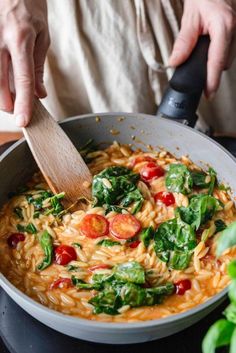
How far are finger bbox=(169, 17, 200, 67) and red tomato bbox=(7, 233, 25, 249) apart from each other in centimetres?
82

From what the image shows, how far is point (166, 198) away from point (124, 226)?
0.20 metres

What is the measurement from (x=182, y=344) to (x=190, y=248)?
288mm

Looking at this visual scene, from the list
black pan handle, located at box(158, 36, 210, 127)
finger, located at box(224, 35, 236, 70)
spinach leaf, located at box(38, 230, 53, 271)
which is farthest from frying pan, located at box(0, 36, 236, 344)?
spinach leaf, located at box(38, 230, 53, 271)

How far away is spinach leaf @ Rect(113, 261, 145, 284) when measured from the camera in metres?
1.60

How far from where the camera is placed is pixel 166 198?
193cm

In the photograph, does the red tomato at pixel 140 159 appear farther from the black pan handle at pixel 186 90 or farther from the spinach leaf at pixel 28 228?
the spinach leaf at pixel 28 228

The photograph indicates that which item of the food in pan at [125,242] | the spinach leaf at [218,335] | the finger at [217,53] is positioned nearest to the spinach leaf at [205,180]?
the food in pan at [125,242]

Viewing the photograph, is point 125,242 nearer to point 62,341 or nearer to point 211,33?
point 62,341

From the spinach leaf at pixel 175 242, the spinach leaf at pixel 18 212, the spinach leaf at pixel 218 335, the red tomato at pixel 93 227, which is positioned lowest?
the spinach leaf at pixel 175 242

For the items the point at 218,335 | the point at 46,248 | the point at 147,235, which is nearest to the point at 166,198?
the point at 147,235

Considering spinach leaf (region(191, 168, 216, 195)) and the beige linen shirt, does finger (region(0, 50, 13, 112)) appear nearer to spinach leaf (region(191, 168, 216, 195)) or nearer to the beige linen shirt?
the beige linen shirt

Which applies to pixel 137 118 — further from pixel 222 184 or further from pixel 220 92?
pixel 220 92

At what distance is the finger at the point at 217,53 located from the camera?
2.04 m

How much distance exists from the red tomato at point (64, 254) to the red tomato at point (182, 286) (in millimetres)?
328
